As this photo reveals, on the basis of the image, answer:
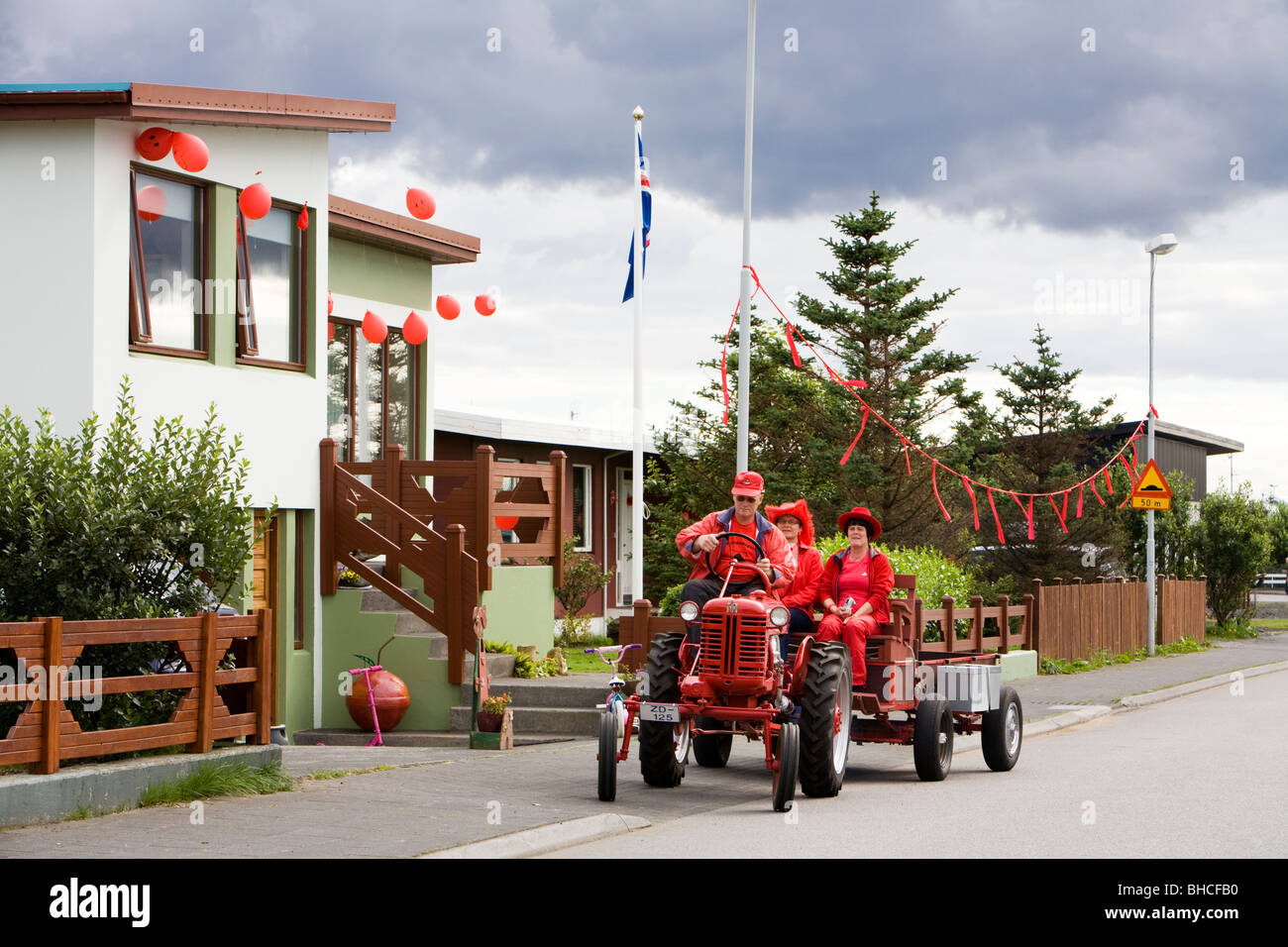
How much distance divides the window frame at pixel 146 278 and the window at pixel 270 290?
20.5 inches

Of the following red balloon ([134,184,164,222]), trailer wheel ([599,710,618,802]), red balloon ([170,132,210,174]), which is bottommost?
trailer wheel ([599,710,618,802])

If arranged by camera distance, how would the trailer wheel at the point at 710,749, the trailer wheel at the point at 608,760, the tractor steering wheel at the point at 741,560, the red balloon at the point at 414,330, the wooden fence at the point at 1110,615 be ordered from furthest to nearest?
the wooden fence at the point at 1110,615
the red balloon at the point at 414,330
the trailer wheel at the point at 710,749
the tractor steering wheel at the point at 741,560
the trailer wheel at the point at 608,760

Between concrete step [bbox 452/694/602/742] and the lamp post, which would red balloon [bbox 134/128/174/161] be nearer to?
concrete step [bbox 452/694/602/742]

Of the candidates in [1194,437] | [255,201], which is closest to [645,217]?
[255,201]

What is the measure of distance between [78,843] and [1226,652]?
2751 centimetres

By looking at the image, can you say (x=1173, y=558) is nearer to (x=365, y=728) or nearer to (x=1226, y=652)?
(x=1226, y=652)

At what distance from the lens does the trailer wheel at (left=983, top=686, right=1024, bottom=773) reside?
13273 millimetres

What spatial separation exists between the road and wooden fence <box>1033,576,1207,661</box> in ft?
30.0

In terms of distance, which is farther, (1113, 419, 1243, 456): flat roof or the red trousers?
(1113, 419, 1243, 456): flat roof

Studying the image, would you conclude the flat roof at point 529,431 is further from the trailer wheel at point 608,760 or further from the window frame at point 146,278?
the trailer wheel at point 608,760

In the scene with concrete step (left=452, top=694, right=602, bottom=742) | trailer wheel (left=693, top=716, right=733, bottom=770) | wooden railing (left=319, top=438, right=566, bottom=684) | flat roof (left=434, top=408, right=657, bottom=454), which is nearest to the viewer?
trailer wheel (left=693, top=716, right=733, bottom=770)

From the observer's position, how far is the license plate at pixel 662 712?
1066 centimetres

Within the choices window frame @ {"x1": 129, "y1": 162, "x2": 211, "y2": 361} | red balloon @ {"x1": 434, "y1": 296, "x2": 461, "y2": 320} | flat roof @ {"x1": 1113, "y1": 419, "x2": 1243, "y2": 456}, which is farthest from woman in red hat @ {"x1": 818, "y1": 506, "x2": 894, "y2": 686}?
flat roof @ {"x1": 1113, "y1": 419, "x2": 1243, "y2": 456}

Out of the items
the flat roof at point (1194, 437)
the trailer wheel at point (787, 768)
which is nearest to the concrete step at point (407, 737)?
the trailer wheel at point (787, 768)
